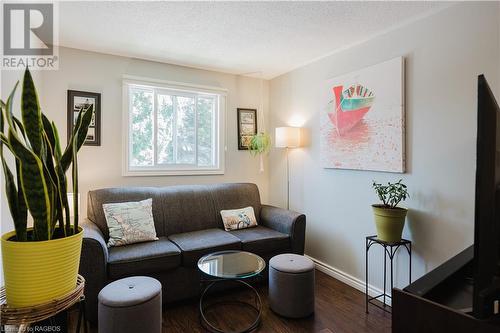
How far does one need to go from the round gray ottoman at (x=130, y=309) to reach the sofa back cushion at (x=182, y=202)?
0.99 meters

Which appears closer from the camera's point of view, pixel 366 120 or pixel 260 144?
pixel 366 120

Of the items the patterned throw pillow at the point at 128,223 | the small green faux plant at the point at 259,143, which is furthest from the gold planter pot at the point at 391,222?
the patterned throw pillow at the point at 128,223

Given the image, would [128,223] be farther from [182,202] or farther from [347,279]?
[347,279]

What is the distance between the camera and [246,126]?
12.8ft

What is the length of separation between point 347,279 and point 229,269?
4.68ft

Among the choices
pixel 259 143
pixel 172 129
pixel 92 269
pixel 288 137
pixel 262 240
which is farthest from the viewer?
pixel 259 143

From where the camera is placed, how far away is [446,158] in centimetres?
207

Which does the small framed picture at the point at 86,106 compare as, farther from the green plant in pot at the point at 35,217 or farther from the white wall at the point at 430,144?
the white wall at the point at 430,144

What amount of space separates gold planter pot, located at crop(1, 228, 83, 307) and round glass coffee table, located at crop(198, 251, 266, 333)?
1139mm

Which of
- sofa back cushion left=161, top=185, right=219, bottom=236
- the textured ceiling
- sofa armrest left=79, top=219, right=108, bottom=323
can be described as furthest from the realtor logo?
sofa back cushion left=161, top=185, right=219, bottom=236

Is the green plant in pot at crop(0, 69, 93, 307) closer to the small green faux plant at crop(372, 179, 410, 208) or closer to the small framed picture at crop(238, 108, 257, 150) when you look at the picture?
the small green faux plant at crop(372, 179, 410, 208)

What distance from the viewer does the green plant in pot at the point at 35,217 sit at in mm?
943

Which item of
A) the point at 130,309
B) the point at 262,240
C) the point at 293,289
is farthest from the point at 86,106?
the point at 293,289

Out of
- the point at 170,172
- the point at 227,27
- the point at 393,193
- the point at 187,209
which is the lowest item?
the point at 187,209
